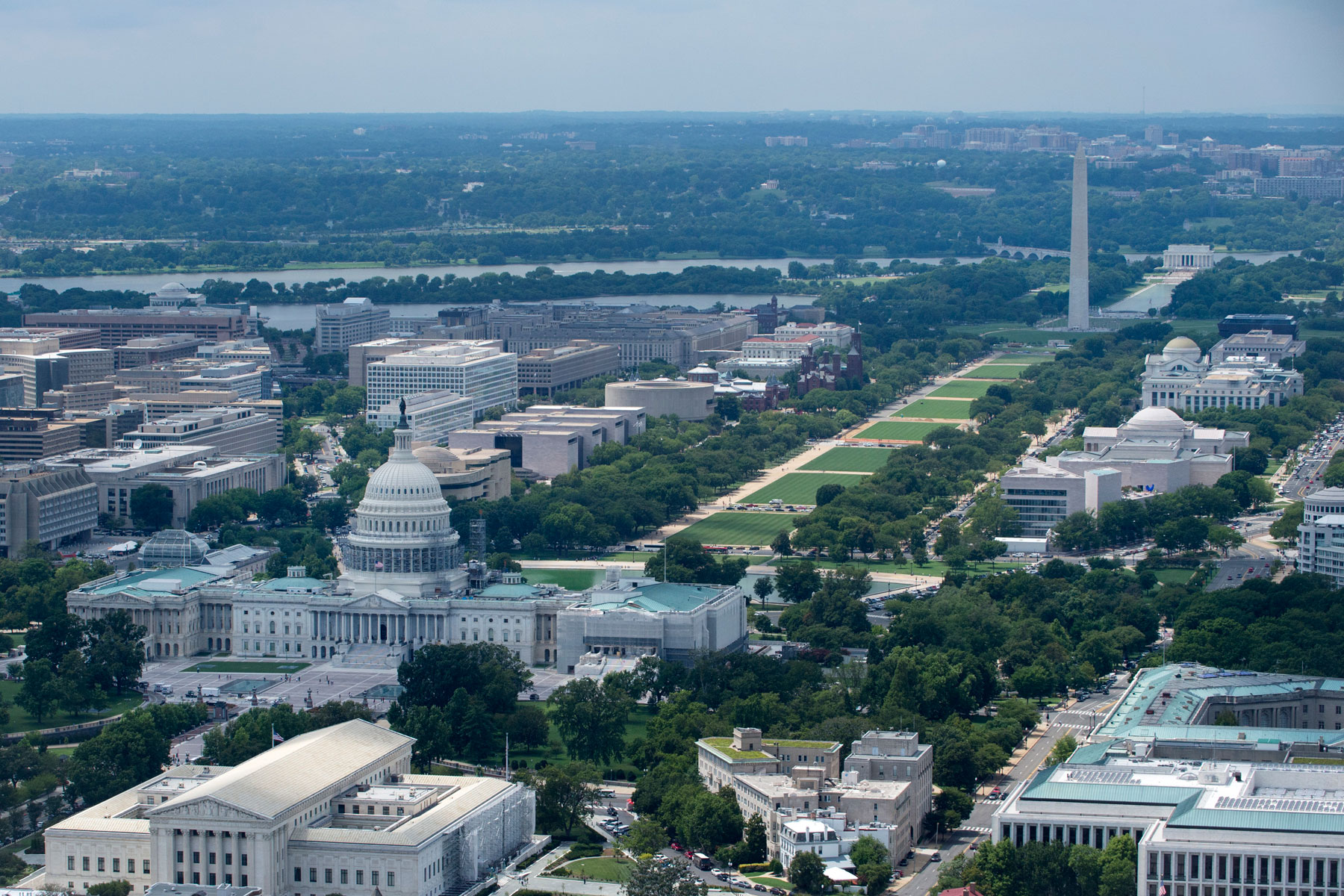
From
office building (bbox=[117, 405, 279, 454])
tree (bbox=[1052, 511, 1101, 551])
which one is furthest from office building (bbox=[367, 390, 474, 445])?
tree (bbox=[1052, 511, 1101, 551])

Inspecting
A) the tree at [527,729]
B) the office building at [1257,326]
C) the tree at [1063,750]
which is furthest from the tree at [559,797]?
the office building at [1257,326]

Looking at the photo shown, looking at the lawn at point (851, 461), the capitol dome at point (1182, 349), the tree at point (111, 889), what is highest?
the capitol dome at point (1182, 349)

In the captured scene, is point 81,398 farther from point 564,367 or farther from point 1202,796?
point 1202,796

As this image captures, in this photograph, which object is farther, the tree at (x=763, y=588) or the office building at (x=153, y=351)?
the office building at (x=153, y=351)

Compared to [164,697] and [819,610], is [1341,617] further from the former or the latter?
[164,697]

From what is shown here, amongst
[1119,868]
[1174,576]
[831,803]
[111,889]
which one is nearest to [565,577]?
[1174,576]

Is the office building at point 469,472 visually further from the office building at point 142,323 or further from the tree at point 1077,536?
the office building at point 142,323

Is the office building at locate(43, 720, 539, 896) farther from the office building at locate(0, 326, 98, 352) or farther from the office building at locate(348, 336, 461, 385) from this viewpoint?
the office building at locate(0, 326, 98, 352)

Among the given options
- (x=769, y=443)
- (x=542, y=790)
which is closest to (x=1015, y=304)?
(x=769, y=443)
